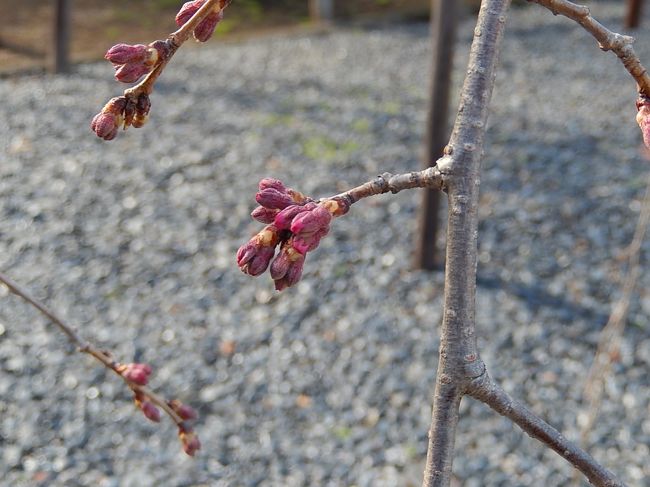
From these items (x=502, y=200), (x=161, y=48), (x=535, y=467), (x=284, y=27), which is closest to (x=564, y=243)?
(x=502, y=200)

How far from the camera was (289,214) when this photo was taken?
0.48 m

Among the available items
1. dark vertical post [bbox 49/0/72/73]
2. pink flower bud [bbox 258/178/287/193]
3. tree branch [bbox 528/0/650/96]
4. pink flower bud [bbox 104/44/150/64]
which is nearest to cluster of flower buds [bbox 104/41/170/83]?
pink flower bud [bbox 104/44/150/64]

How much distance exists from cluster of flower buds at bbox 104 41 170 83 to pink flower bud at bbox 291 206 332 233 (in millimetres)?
149

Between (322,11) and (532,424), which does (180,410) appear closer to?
(532,424)

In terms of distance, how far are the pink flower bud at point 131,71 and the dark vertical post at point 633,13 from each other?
5463 mm

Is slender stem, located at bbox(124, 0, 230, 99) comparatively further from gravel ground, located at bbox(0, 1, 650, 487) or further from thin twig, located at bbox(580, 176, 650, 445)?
thin twig, located at bbox(580, 176, 650, 445)

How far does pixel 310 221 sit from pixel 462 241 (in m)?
0.08

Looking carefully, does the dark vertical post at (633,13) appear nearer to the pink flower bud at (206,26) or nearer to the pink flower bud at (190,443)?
the pink flower bud at (190,443)

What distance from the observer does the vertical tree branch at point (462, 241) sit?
0.44m

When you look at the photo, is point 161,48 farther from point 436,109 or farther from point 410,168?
point 410,168

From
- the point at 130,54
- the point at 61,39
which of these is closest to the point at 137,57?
the point at 130,54

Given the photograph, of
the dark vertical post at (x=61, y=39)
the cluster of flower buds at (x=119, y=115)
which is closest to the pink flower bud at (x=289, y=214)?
the cluster of flower buds at (x=119, y=115)

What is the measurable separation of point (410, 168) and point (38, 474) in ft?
6.78

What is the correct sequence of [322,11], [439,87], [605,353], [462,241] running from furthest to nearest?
[322,11]
[439,87]
[605,353]
[462,241]
